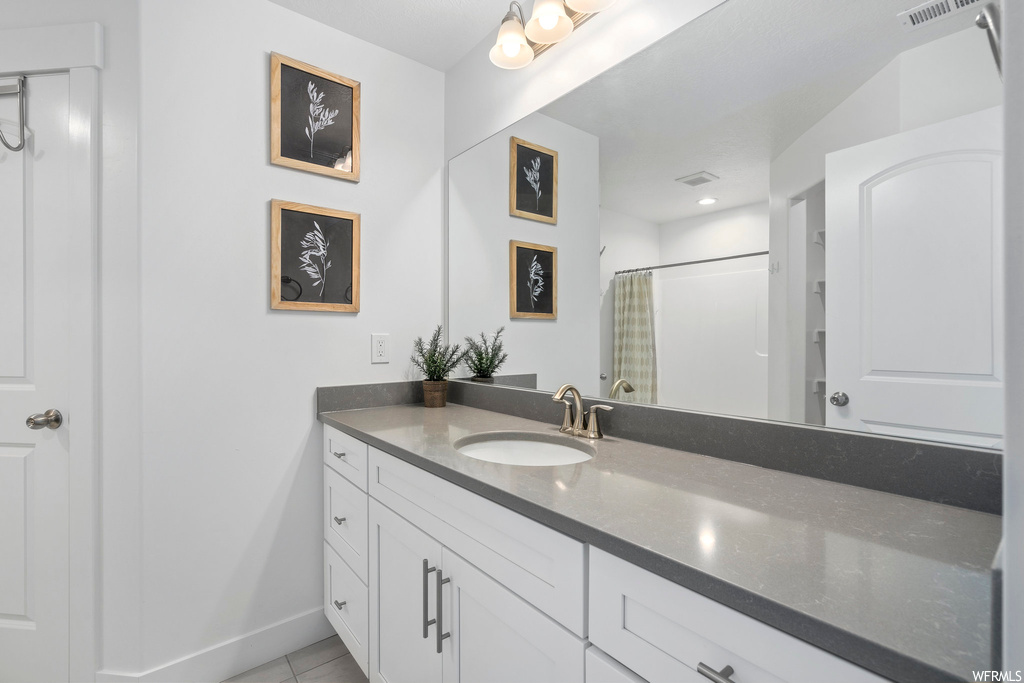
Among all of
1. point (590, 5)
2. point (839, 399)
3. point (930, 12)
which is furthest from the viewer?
point (590, 5)

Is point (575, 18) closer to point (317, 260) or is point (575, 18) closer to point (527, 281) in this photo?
point (527, 281)

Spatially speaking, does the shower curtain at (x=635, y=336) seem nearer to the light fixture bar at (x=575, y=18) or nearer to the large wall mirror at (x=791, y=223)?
the large wall mirror at (x=791, y=223)

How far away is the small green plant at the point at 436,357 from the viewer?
79.0 inches

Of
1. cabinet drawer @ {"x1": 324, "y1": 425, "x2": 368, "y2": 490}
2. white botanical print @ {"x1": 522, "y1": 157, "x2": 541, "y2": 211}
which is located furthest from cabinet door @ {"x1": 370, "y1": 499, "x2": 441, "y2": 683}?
white botanical print @ {"x1": 522, "y1": 157, "x2": 541, "y2": 211}

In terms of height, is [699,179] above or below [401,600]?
above

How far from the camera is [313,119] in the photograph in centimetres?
179

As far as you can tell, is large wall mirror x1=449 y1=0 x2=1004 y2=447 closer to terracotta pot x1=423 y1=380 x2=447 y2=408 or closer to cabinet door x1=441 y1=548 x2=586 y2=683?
terracotta pot x1=423 y1=380 x2=447 y2=408

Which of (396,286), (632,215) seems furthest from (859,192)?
(396,286)

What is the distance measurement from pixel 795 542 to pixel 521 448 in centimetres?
86

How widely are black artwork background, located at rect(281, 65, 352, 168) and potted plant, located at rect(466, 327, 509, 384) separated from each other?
0.91 m

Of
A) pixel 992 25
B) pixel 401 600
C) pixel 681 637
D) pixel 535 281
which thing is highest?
pixel 992 25

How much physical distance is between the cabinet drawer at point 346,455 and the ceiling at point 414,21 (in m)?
1.54

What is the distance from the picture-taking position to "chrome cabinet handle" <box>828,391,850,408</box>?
96 cm

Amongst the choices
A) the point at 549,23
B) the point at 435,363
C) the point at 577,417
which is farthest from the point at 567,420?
the point at 549,23
